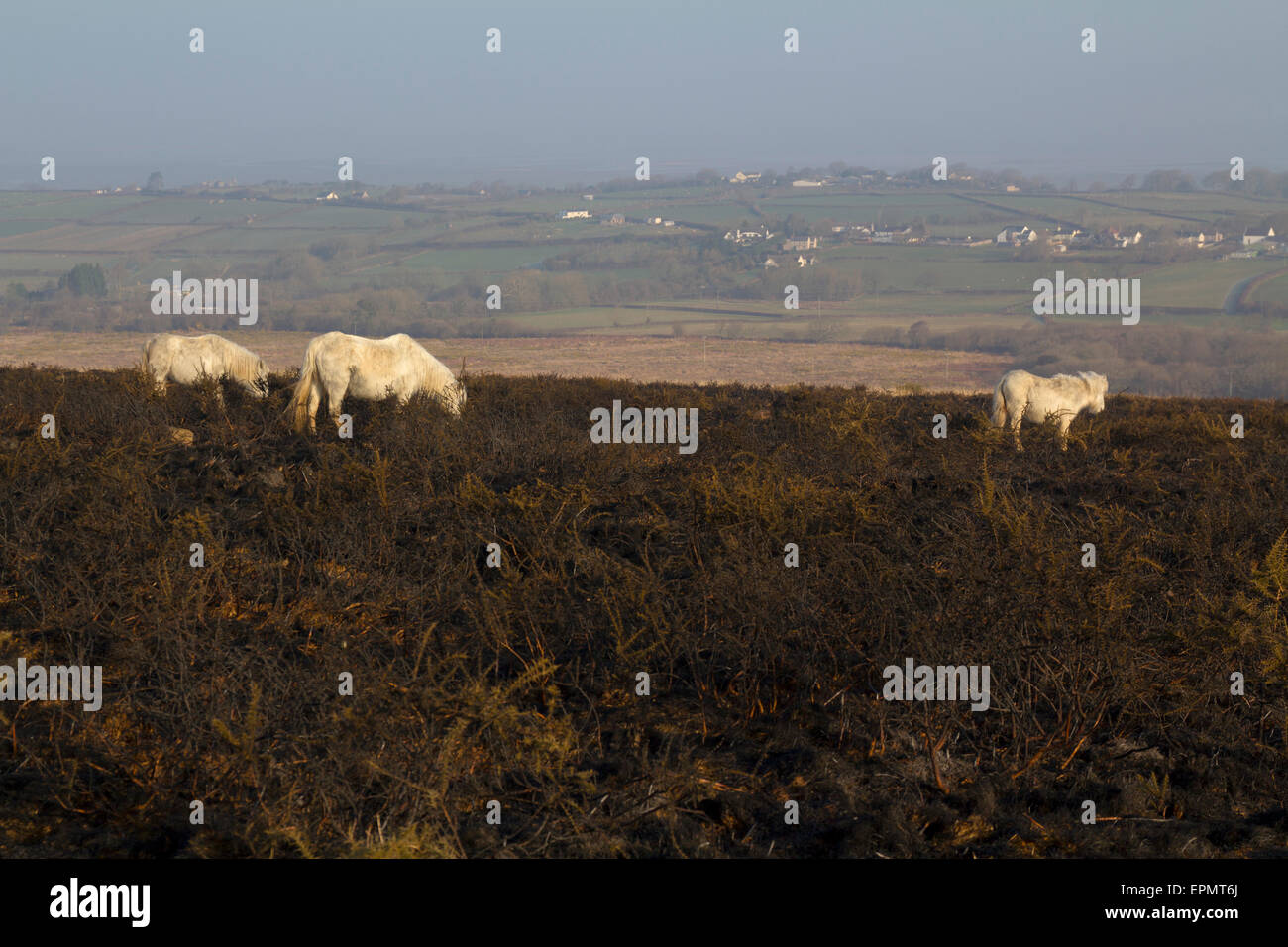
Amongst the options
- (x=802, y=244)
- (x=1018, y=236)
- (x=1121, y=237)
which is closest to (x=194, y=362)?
(x=802, y=244)

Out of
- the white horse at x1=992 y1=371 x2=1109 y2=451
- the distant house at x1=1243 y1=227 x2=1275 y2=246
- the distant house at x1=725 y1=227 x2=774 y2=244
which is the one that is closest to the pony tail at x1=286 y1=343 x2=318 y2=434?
the white horse at x1=992 y1=371 x2=1109 y2=451

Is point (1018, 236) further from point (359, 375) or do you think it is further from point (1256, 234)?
point (359, 375)

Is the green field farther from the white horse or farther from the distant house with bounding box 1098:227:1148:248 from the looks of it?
the white horse

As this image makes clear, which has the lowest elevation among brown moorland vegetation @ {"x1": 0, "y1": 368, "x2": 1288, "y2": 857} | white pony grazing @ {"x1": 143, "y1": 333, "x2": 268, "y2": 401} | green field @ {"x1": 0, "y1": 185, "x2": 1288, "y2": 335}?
brown moorland vegetation @ {"x1": 0, "y1": 368, "x2": 1288, "y2": 857}

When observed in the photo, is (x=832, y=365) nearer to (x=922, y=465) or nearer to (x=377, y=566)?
(x=922, y=465)

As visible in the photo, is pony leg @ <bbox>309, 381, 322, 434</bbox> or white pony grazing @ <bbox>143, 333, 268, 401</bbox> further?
white pony grazing @ <bbox>143, 333, 268, 401</bbox>

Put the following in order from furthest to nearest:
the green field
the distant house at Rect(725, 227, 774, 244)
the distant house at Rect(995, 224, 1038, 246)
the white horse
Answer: the distant house at Rect(725, 227, 774, 244), the distant house at Rect(995, 224, 1038, 246), the green field, the white horse
